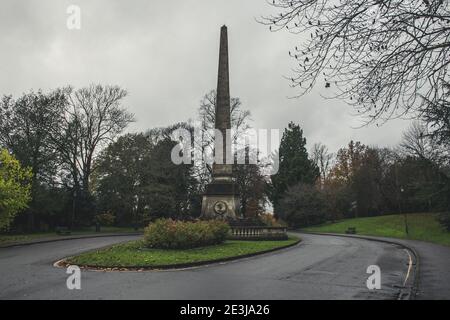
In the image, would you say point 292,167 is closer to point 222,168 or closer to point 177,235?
point 222,168

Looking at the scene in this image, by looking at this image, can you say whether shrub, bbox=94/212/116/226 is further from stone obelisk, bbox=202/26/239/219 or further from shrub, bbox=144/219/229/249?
shrub, bbox=144/219/229/249

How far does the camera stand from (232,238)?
28.0 m

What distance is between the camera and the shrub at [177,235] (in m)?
20.1

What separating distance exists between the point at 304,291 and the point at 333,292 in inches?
26.8

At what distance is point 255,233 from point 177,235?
30.7ft

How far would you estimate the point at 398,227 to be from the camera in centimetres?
4581

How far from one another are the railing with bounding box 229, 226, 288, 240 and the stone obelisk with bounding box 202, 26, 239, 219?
8.33 ft

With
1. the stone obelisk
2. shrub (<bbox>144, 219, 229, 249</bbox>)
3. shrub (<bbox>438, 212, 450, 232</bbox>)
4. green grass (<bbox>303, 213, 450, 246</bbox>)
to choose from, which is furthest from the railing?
shrub (<bbox>438, 212, 450, 232</bbox>)

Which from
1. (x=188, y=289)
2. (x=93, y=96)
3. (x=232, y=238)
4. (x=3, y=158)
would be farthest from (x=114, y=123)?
(x=188, y=289)

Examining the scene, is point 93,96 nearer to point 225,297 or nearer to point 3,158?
point 3,158

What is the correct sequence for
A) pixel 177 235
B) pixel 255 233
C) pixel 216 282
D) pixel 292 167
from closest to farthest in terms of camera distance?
pixel 216 282, pixel 177 235, pixel 255 233, pixel 292 167

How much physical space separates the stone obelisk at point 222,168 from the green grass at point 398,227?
683 inches

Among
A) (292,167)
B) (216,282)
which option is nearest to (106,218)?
(292,167)

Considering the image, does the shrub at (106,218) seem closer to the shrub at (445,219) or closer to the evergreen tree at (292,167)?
the evergreen tree at (292,167)
